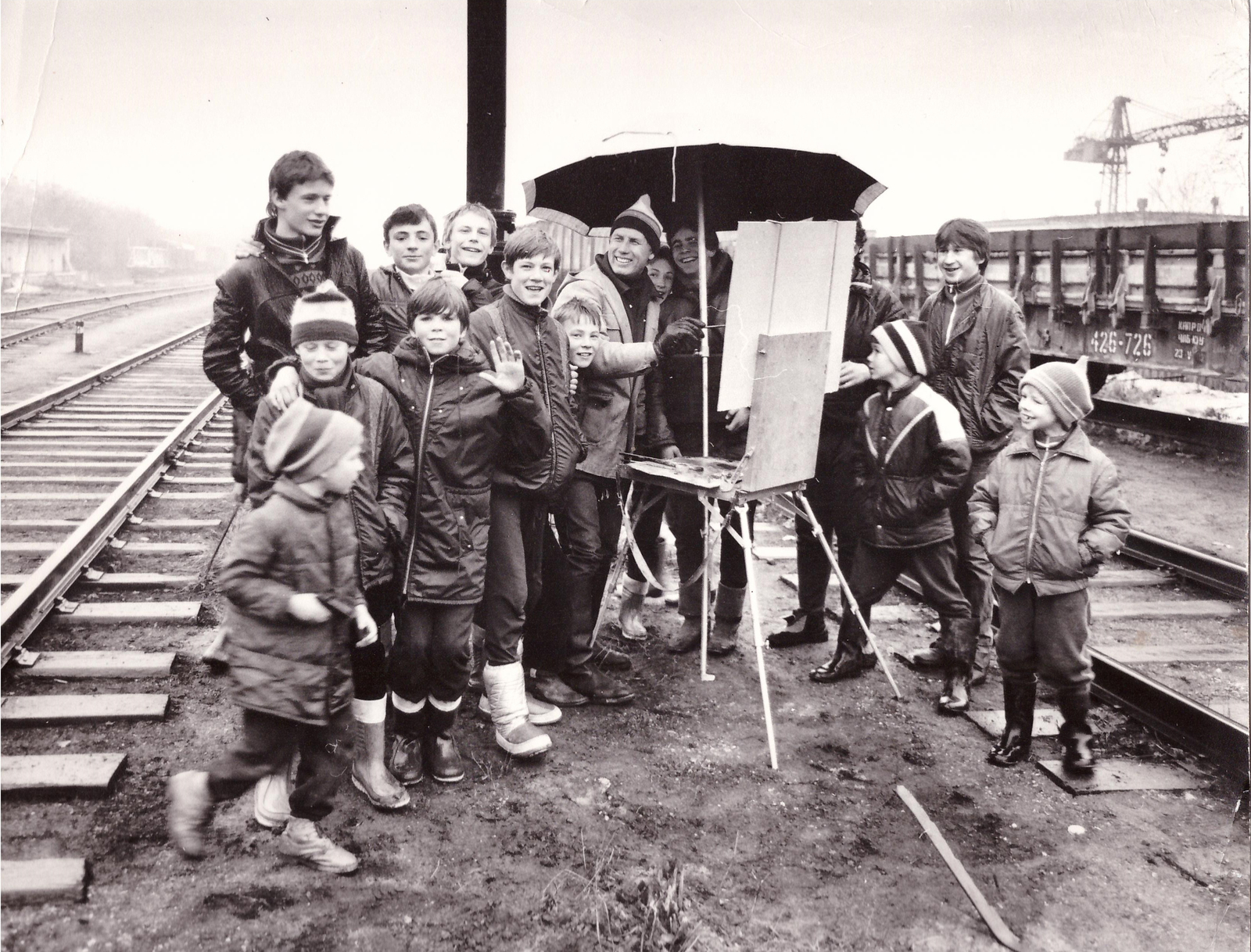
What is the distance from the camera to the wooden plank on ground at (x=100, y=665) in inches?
178

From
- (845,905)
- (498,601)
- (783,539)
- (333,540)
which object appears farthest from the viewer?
(783,539)

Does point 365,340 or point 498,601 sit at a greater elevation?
point 365,340

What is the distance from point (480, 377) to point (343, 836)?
5.62ft

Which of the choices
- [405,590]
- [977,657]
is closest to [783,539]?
[977,657]

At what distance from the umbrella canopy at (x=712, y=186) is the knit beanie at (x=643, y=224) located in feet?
0.60

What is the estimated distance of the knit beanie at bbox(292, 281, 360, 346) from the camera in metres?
3.12

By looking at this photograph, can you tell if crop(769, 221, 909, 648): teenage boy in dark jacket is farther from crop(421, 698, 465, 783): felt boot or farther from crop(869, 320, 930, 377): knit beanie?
crop(421, 698, 465, 783): felt boot

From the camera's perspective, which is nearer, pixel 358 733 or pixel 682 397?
pixel 358 733

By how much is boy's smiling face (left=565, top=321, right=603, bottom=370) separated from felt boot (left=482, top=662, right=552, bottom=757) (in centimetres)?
138

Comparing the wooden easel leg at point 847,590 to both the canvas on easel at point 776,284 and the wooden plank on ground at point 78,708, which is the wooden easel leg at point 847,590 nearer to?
the canvas on easel at point 776,284

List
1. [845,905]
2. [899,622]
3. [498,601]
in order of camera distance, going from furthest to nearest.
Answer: [899,622], [498,601], [845,905]

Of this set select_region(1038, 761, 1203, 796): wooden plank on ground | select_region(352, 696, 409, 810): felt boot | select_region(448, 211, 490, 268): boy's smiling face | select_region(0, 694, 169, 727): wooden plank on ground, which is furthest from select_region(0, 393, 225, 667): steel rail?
select_region(1038, 761, 1203, 796): wooden plank on ground

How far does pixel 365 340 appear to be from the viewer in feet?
14.4

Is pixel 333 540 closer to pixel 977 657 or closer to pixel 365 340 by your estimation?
pixel 365 340
